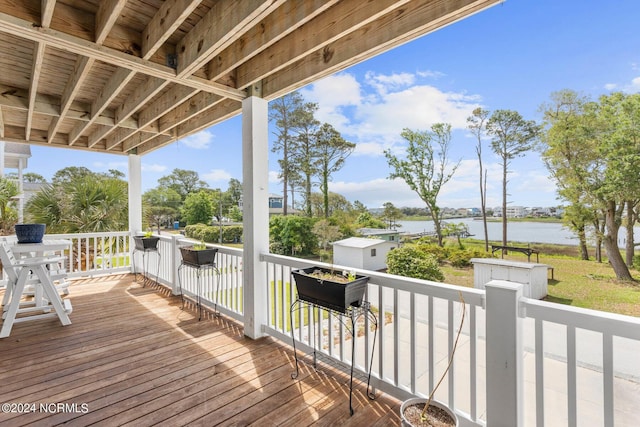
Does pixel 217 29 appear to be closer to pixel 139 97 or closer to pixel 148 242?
pixel 139 97

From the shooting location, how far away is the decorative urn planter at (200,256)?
3.21 m

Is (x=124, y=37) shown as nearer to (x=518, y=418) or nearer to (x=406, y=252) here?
(x=518, y=418)

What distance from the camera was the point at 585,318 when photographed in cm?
117

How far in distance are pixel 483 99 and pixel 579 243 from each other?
608cm

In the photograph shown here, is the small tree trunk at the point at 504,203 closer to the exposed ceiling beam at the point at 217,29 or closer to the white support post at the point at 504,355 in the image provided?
the white support post at the point at 504,355

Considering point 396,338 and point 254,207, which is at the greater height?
point 254,207

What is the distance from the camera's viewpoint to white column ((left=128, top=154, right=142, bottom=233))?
5488mm

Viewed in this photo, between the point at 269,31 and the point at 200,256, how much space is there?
2.32 m

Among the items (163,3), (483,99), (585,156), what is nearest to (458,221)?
(585,156)

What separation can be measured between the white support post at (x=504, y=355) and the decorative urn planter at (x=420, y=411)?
0.70ft

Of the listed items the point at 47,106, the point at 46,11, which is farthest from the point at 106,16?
the point at 47,106

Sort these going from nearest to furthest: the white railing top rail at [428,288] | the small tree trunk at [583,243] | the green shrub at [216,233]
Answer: the white railing top rail at [428,288], the small tree trunk at [583,243], the green shrub at [216,233]

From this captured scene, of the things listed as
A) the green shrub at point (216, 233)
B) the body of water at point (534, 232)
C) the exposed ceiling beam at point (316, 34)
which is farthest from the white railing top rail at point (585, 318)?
the green shrub at point (216, 233)

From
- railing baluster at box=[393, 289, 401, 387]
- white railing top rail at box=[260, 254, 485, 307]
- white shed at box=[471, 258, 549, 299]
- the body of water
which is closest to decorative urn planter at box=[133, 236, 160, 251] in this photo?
white railing top rail at box=[260, 254, 485, 307]
